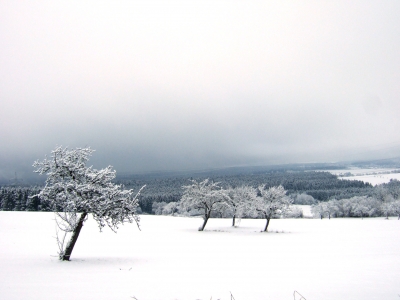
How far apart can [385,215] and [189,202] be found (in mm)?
82112

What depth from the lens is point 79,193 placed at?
19.0 m

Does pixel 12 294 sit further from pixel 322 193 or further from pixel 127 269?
pixel 322 193

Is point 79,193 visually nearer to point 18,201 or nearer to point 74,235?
point 74,235

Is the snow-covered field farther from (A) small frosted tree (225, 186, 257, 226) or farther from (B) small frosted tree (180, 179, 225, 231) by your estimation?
(A) small frosted tree (225, 186, 257, 226)

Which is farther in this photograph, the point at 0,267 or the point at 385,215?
the point at 385,215

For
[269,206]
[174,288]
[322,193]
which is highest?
[174,288]

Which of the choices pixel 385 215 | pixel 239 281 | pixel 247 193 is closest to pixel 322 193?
pixel 385 215

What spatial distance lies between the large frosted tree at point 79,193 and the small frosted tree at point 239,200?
3076cm

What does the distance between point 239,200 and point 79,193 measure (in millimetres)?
41537

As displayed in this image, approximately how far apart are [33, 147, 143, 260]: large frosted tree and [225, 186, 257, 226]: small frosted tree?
1211 inches

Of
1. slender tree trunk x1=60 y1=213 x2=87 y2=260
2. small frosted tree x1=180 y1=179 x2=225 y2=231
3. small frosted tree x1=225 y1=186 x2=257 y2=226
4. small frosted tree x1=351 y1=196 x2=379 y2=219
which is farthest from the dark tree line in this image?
small frosted tree x1=351 y1=196 x2=379 y2=219

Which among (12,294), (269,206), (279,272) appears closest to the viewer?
(12,294)

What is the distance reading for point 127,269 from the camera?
1753 centimetres

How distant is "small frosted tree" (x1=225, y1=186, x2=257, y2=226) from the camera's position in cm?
5088
